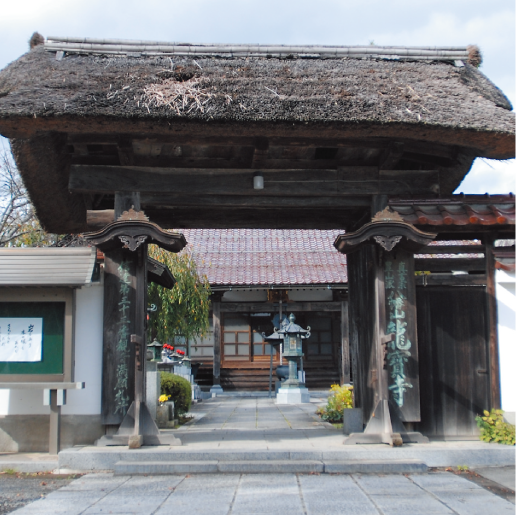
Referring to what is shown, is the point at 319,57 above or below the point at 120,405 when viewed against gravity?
above

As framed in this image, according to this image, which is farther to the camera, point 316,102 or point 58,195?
point 58,195

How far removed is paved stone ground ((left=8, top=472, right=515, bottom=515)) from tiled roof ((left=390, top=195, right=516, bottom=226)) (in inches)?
106

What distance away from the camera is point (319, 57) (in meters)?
7.74

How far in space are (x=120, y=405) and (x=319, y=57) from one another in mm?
5323

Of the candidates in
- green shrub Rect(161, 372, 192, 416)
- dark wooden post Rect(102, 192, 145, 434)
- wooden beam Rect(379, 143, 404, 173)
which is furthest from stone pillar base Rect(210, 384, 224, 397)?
wooden beam Rect(379, 143, 404, 173)

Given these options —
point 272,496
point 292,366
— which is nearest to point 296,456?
point 272,496

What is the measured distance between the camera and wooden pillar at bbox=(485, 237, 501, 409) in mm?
6488

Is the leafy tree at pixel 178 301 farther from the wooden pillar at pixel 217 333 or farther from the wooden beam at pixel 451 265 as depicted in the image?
the wooden beam at pixel 451 265

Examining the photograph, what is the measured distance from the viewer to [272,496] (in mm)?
4680

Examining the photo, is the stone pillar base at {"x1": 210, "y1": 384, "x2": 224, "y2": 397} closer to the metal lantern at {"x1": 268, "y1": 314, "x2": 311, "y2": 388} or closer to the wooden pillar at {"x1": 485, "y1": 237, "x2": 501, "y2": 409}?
the metal lantern at {"x1": 268, "y1": 314, "x2": 311, "y2": 388}

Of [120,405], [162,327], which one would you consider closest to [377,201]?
[120,405]

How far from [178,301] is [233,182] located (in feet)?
24.8

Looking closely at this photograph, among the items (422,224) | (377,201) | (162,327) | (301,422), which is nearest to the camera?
(422,224)

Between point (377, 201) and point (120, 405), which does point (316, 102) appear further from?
point (120, 405)
